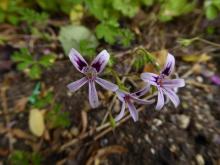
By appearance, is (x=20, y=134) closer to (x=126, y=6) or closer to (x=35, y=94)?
(x=35, y=94)

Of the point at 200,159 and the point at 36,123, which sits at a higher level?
the point at 36,123

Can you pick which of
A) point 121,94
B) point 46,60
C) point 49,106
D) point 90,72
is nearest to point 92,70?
point 90,72

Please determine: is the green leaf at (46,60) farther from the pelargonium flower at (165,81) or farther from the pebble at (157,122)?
the pelargonium flower at (165,81)

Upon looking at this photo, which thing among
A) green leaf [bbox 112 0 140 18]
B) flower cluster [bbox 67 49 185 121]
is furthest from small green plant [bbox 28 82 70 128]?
green leaf [bbox 112 0 140 18]

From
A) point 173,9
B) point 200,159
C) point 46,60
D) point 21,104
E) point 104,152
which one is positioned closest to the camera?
point 200,159

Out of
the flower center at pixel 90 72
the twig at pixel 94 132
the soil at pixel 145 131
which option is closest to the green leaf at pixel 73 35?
the soil at pixel 145 131
